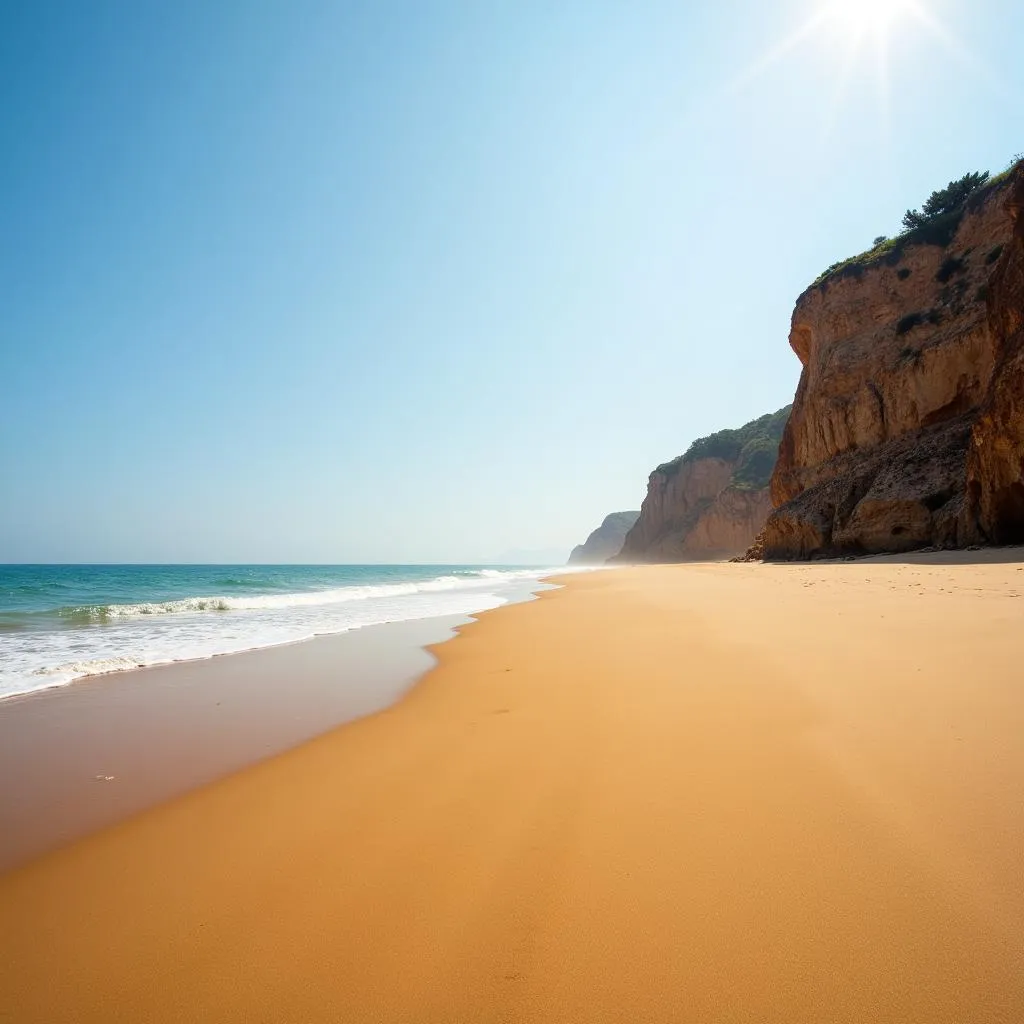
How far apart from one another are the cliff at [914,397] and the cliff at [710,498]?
28892 millimetres

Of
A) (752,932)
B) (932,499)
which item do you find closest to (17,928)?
(752,932)

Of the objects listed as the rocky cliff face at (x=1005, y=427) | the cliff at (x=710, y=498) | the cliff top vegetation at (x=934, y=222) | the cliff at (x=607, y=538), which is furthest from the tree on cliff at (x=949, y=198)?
the cliff at (x=607, y=538)

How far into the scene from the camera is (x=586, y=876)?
6.20 ft

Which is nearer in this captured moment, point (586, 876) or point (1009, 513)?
point (586, 876)

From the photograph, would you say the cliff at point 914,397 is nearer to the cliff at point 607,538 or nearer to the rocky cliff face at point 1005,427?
the rocky cliff face at point 1005,427

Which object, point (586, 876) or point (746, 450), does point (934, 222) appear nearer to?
point (586, 876)

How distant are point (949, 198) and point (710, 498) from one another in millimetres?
48019

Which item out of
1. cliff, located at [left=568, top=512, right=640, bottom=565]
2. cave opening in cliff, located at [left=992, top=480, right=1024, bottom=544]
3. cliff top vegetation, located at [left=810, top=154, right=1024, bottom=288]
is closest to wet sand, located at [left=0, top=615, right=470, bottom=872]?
cave opening in cliff, located at [left=992, top=480, right=1024, bottom=544]

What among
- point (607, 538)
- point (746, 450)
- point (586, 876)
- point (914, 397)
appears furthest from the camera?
point (607, 538)

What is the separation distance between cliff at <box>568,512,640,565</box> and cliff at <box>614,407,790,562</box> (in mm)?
63946

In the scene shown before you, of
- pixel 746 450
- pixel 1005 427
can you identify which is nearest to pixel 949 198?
pixel 1005 427

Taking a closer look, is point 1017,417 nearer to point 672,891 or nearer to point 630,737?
point 630,737

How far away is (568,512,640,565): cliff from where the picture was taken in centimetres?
15912

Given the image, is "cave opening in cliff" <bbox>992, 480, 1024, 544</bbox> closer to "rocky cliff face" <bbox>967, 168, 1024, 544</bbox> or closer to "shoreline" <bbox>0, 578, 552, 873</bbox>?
"rocky cliff face" <bbox>967, 168, 1024, 544</bbox>
